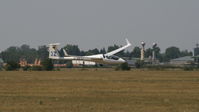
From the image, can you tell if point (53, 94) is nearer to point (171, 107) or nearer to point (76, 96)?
point (76, 96)

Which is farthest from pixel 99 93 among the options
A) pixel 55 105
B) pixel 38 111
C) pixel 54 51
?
pixel 54 51

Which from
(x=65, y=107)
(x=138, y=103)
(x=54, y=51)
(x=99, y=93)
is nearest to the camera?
(x=65, y=107)

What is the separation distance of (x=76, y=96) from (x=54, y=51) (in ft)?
311

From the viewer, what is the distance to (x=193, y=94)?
2802cm

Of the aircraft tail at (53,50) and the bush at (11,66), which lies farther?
the aircraft tail at (53,50)

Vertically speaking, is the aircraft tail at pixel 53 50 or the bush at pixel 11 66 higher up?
the aircraft tail at pixel 53 50

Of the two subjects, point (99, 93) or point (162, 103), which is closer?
point (162, 103)

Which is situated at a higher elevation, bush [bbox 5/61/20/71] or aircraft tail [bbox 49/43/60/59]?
aircraft tail [bbox 49/43/60/59]

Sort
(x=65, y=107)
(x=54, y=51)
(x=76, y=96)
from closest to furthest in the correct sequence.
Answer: (x=65, y=107) → (x=76, y=96) → (x=54, y=51)

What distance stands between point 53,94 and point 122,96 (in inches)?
140

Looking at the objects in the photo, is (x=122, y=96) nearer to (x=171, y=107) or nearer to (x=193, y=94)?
(x=193, y=94)

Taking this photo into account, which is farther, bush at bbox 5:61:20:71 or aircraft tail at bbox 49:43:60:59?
aircraft tail at bbox 49:43:60:59

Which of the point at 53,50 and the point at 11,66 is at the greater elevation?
the point at 53,50

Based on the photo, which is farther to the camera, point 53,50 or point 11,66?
point 53,50
